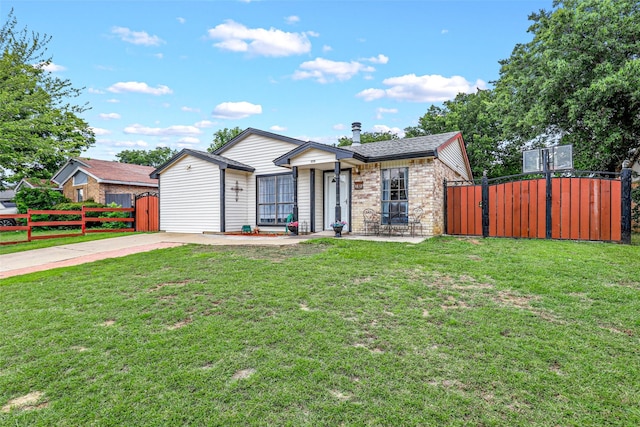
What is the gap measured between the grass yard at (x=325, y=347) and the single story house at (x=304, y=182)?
5.28m

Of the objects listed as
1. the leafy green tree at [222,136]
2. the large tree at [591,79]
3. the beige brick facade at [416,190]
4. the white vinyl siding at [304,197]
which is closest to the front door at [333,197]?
the beige brick facade at [416,190]

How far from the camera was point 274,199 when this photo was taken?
40.5ft

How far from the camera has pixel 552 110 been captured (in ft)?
40.5

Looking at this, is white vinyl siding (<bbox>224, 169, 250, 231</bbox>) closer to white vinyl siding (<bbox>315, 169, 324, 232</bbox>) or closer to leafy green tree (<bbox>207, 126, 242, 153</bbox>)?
white vinyl siding (<bbox>315, 169, 324, 232</bbox>)

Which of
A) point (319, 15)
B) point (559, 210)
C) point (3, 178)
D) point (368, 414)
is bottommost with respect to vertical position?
point (368, 414)

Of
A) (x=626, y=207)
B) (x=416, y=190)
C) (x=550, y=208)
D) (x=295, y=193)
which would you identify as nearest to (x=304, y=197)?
(x=295, y=193)

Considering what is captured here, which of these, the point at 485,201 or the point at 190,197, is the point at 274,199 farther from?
the point at 485,201

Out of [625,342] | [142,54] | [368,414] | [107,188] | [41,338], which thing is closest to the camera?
[368,414]

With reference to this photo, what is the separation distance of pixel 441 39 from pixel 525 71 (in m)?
4.79

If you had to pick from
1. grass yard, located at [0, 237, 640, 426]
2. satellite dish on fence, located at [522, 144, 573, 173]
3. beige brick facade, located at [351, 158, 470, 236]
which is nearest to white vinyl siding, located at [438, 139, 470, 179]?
beige brick facade, located at [351, 158, 470, 236]

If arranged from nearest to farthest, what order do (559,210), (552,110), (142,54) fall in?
(559,210), (552,110), (142,54)

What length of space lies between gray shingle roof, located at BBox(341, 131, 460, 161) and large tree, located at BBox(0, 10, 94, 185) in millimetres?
10468

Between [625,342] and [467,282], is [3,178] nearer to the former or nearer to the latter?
[467,282]

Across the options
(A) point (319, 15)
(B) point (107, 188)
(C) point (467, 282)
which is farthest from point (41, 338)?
(B) point (107, 188)
